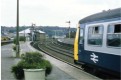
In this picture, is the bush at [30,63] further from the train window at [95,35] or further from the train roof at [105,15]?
the train roof at [105,15]

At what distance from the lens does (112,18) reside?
1452 centimetres

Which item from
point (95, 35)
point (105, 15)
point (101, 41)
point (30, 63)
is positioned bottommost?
point (30, 63)

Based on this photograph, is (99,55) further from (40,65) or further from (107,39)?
(40,65)

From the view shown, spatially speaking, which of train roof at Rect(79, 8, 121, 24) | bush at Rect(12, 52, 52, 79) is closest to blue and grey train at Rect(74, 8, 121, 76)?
train roof at Rect(79, 8, 121, 24)

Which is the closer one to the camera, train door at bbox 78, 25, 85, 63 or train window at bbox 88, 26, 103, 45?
train window at bbox 88, 26, 103, 45

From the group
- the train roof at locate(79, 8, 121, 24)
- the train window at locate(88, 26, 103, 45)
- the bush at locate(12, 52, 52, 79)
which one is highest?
the train roof at locate(79, 8, 121, 24)

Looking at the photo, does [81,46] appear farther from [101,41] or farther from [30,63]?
[30,63]

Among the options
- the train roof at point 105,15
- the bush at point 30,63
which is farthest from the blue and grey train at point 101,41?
→ the bush at point 30,63

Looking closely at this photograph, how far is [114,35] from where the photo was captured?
14234mm

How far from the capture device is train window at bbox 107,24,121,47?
45.4ft

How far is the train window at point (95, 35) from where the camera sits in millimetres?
15716

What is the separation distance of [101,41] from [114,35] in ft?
4.24

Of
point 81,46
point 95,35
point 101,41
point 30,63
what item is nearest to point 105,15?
point 101,41

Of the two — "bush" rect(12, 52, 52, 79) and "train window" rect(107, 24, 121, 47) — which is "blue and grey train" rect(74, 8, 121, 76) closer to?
"train window" rect(107, 24, 121, 47)
